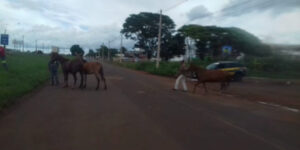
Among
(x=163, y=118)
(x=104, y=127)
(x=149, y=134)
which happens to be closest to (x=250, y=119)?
(x=163, y=118)

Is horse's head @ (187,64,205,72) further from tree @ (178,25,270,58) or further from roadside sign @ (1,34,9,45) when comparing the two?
tree @ (178,25,270,58)

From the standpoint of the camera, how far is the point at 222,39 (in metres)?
52.8

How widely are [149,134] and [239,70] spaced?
19805 mm

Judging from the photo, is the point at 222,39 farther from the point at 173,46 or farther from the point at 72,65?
the point at 72,65

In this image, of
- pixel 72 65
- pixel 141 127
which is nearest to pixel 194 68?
pixel 72 65

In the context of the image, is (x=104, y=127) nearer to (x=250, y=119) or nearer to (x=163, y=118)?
(x=163, y=118)

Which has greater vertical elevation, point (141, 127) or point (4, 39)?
point (4, 39)

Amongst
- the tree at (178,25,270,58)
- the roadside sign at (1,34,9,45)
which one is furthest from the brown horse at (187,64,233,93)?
the tree at (178,25,270,58)

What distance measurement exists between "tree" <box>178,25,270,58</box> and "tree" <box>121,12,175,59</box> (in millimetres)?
2765

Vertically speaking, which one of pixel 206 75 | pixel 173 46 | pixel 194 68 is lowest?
pixel 206 75

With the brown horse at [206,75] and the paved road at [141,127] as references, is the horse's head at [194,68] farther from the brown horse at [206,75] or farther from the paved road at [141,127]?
the paved road at [141,127]

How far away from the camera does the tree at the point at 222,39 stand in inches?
2008

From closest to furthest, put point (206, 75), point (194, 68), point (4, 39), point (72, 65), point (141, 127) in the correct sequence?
point (141, 127) < point (72, 65) < point (206, 75) < point (194, 68) < point (4, 39)

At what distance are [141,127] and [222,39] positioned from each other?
158 ft
